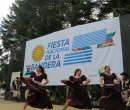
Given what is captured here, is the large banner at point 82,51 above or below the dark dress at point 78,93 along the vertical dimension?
above

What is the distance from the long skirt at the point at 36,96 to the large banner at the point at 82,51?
10.9 ft

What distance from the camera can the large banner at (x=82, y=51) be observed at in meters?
10.0

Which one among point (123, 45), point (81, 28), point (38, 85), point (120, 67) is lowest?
point (38, 85)

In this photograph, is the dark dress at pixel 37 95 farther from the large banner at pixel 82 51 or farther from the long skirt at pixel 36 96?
the large banner at pixel 82 51

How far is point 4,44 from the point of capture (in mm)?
28156

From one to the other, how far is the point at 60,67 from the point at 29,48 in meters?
3.68

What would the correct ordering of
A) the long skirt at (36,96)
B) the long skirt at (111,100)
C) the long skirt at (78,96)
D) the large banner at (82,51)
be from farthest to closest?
the large banner at (82,51) < the long skirt at (36,96) < the long skirt at (78,96) < the long skirt at (111,100)

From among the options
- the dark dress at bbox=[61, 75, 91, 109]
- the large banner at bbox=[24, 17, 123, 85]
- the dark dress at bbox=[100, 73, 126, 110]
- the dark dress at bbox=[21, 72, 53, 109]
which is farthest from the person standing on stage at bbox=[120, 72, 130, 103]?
the dark dress at bbox=[21, 72, 53, 109]

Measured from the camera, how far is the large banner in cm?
1005

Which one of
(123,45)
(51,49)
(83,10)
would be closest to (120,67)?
(123,45)

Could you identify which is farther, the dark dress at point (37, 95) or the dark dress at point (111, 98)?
the dark dress at point (37, 95)

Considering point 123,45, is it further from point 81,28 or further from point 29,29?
point 29,29

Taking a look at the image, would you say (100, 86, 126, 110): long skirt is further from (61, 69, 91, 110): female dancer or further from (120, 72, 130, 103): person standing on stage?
(120, 72, 130, 103): person standing on stage

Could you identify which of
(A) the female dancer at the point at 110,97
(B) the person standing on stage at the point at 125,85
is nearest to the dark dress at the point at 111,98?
(A) the female dancer at the point at 110,97
